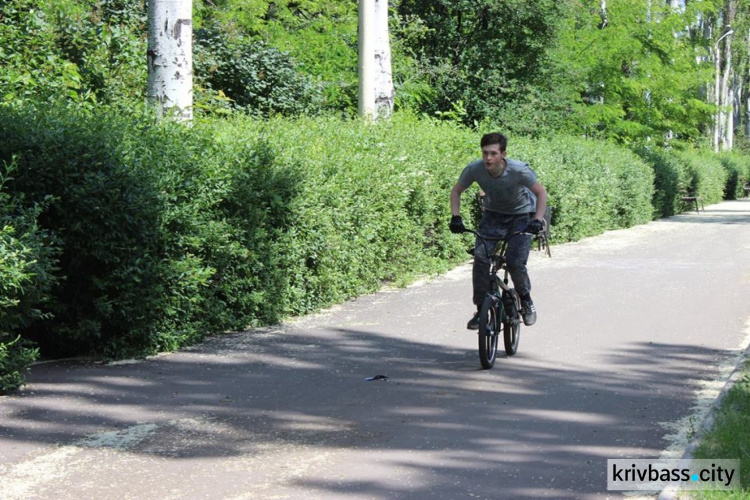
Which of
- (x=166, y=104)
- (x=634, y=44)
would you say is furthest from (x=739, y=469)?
(x=634, y=44)

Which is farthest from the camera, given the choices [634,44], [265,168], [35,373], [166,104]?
[634,44]

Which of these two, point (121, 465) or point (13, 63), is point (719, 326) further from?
point (13, 63)

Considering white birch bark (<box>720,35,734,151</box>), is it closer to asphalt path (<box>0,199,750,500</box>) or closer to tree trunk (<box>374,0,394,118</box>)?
tree trunk (<box>374,0,394,118</box>)

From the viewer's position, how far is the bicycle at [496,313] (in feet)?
29.4

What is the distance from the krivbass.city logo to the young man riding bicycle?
3.15 meters

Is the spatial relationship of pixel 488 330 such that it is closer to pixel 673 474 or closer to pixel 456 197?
pixel 456 197

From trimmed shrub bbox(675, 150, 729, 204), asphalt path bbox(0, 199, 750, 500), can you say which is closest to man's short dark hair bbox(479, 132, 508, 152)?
asphalt path bbox(0, 199, 750, 500)

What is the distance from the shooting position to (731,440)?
6367 mm

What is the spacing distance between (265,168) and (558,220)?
13.1 m

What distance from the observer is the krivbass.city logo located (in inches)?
220

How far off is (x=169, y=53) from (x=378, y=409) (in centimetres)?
617

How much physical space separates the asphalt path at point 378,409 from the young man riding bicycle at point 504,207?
28.5 inches

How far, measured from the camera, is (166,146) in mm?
9891

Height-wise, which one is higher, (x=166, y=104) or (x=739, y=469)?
(x=166, y=104)
